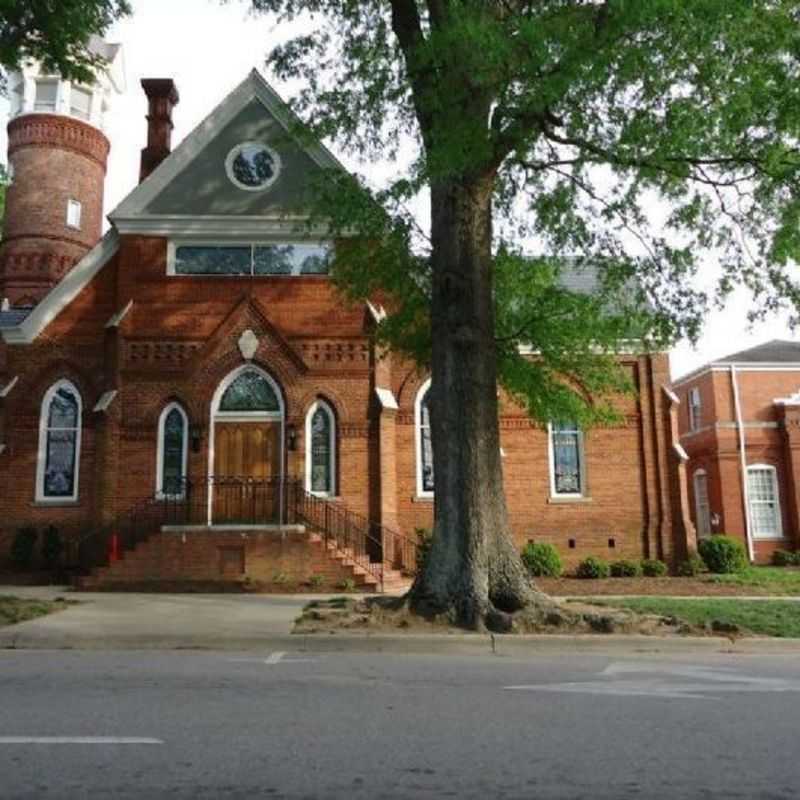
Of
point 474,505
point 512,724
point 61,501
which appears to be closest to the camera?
point 512,724

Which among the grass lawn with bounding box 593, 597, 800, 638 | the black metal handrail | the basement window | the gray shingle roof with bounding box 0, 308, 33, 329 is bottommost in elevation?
the grass lawn with bounding box 593, 597, 800, 638

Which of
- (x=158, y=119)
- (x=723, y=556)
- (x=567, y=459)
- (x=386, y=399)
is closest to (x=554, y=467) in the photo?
(x=567, y=459)

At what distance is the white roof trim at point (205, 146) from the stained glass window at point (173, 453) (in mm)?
4630

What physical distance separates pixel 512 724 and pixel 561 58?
669 cm

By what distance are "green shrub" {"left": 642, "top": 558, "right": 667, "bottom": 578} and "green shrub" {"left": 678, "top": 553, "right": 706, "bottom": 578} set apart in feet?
1.56

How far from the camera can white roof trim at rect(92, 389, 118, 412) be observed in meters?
18.8

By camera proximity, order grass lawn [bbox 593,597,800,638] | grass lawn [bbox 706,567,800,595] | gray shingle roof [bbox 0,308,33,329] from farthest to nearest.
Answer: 1. gray shingle roof [bbox 0,308,33,329]
2. grass lawn [bbox 706,567,800,595]
3. grass lawn [bbox 593,597,800,638]

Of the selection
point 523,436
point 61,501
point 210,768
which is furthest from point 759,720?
point 61,501

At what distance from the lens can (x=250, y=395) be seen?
19.7m

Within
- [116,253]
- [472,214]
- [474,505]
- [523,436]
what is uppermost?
[116,253]

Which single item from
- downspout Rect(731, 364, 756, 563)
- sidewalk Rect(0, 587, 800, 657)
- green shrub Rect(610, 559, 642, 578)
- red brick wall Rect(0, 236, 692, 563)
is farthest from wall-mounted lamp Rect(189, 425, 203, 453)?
downspout Rect(731, 364, 756, 563)

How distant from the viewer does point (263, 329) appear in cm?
1952

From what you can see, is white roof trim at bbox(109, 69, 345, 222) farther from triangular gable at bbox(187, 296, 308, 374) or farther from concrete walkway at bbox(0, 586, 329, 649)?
concrete walkway at bbox(0, 586, 329, 649)

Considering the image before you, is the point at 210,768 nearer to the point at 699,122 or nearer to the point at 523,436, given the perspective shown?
the point at 699,122
